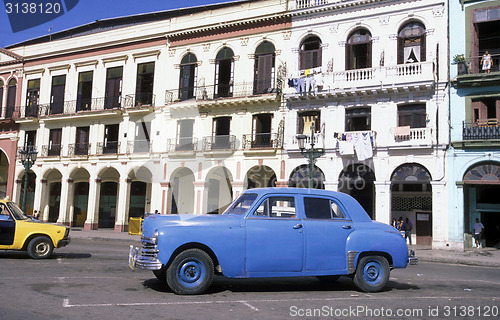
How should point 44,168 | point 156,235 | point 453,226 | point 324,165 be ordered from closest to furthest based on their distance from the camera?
point 156,235 → point 453,226 → point 324,165 → point 44,168

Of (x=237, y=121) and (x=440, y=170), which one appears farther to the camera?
(x=237, y=121)

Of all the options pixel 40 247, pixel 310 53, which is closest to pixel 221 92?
pixel 310 53

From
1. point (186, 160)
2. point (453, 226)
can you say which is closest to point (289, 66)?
point (186, 160)

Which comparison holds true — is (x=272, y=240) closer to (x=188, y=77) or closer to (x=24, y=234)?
(x=24, y=234)

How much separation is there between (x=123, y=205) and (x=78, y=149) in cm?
581

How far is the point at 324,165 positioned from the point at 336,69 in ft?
17.1

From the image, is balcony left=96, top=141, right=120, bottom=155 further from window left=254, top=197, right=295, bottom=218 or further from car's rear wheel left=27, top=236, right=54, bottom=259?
window left=254, top=197, right=295, bottom=218

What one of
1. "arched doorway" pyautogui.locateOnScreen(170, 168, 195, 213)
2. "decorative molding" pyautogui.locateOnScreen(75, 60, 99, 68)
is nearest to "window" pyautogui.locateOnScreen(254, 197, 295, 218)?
"arched doorway" pyautogui.locateOnScreen(170, 168, 195, 213)

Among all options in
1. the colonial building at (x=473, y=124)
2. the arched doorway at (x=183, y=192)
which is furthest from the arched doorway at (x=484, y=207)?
the arched doorway at (x=183, y=192)

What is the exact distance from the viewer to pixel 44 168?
35.1 meters

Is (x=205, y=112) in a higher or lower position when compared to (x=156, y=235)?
higher

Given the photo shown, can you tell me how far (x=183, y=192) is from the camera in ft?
104

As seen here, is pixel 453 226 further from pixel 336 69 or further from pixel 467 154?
pixel 336 69

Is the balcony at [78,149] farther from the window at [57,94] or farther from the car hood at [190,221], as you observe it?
the car hood at [190,221]
